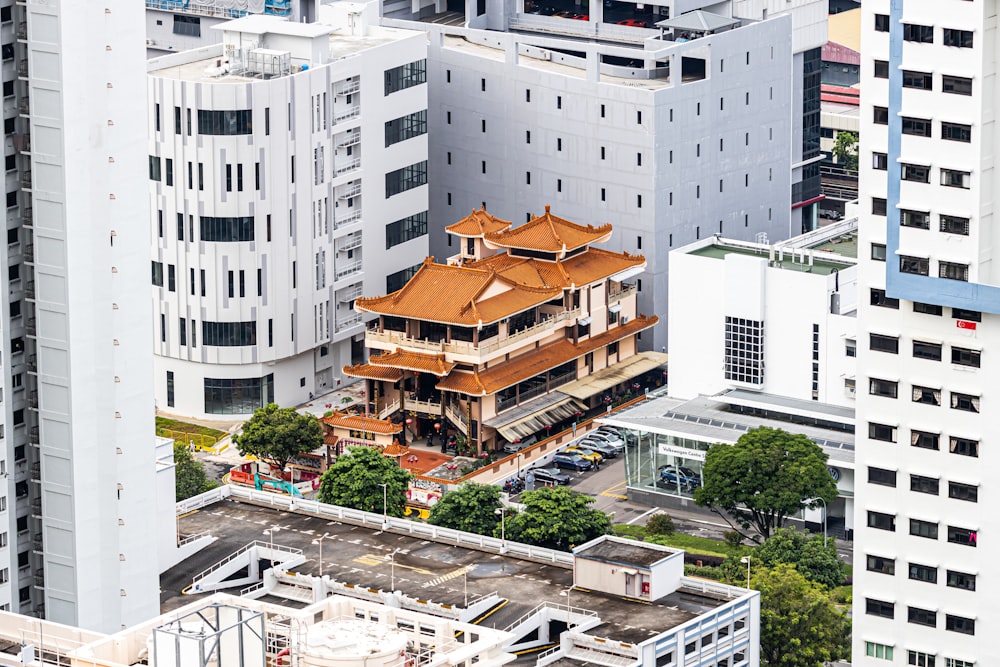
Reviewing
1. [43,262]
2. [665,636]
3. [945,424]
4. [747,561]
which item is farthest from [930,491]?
[43,262]

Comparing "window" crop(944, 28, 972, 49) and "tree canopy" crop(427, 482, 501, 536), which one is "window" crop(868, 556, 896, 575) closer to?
"window" crop(944, 28, 972, 49)

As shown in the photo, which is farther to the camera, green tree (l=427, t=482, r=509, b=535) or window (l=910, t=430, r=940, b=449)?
green tree (l=427, t=482, r=509, b=535)

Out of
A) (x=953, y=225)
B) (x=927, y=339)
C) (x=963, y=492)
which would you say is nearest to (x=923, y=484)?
(x=963, y=492)

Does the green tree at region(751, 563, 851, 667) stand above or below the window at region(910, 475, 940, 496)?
below

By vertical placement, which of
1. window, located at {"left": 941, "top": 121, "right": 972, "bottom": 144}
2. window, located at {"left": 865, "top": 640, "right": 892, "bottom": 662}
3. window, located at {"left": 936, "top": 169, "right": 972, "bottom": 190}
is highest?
window, located at {"left": 941, "top": 121, "right": 972, "bottom": 144}

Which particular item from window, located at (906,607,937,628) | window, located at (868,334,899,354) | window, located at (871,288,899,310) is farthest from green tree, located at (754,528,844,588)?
window, located at (871,288,899,310)

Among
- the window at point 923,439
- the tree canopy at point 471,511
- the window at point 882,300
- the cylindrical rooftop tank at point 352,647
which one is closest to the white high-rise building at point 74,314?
the tree canopy at point 471,511

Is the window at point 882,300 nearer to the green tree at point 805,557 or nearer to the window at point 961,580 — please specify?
the window at point 961,580
